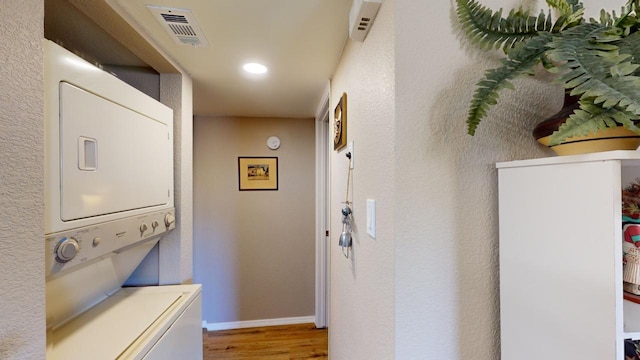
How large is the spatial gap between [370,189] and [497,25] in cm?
57

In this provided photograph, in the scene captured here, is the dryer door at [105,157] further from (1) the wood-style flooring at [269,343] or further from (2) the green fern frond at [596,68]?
(1) the wood-style flooring at [269,343]

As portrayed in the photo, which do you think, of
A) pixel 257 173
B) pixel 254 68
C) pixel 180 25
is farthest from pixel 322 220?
pixel 180 25

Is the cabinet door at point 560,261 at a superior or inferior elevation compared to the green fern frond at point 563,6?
inferior

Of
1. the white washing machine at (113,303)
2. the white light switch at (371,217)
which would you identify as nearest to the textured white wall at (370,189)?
the white light switch at (371,217)

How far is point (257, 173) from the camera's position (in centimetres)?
273

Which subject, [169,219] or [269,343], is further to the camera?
[269,343]

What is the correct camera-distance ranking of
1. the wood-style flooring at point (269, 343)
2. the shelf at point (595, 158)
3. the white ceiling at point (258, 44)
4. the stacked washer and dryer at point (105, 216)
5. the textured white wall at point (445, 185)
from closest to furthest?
the shelf at point (595, 158), the textured white wall at point (445, 185), the stacked washer and dryer at point (105, 216), the white ceiling at point (258, 44), the wood-style flooring at point (269, 343)

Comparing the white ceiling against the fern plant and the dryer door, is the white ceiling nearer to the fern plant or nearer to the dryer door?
the dryer door

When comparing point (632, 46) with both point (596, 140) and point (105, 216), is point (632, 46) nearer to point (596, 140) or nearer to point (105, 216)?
point (596, 140)

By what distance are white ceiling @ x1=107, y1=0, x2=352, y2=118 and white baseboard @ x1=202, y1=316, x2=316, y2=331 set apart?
226 cm

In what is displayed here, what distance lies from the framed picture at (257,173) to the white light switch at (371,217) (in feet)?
6.31

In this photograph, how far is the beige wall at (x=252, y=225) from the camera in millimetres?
2674

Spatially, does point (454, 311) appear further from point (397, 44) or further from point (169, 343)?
point (169, 343)

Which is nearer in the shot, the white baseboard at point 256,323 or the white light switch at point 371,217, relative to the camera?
the white light switch at point 371,217
